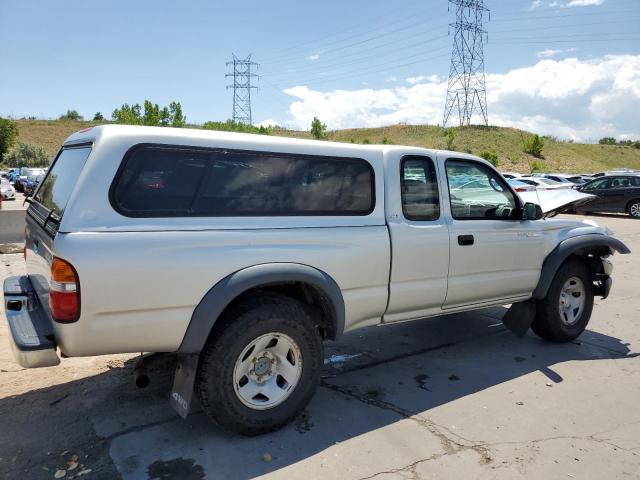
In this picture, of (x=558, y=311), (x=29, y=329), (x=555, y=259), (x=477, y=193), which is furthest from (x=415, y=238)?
(x=29, y=329)

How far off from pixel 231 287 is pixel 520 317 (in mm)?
3427

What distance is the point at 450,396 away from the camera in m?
4.04

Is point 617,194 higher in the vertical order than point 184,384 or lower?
higher

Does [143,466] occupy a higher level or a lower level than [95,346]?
lower

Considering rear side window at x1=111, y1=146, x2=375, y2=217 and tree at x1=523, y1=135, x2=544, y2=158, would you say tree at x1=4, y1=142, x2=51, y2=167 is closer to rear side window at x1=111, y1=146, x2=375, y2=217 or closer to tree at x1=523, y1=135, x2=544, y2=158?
tree at x1=523, y1=135, x2=544, y2=158

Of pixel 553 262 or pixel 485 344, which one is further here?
pixel 485 344

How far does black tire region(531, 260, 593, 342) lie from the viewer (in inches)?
201

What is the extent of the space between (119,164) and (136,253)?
1.74 ft

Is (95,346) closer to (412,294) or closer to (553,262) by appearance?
(412,294)

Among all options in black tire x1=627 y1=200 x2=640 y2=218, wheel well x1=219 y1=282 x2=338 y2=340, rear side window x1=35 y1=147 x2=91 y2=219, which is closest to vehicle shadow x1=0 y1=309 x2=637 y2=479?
wheel well x1=219 y1=282 x2=338 y2=340

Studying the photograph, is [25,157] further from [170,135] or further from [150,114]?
[170,135]

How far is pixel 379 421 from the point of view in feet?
11.9

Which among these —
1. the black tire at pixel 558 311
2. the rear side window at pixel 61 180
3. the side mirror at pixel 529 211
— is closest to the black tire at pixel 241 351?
the rear side window at pixel 61 180

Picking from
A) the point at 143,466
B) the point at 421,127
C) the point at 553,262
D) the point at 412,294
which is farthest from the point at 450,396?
the point at 421,127
